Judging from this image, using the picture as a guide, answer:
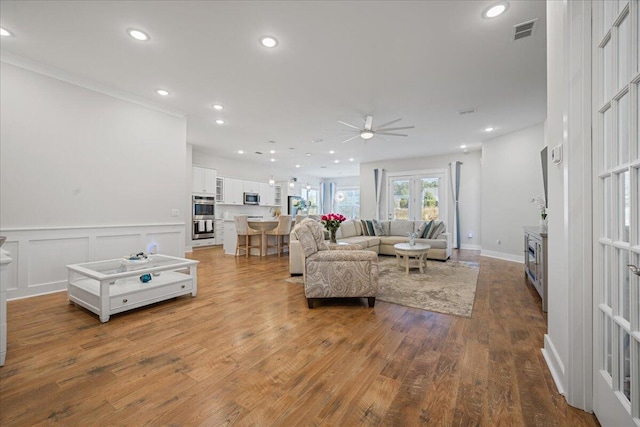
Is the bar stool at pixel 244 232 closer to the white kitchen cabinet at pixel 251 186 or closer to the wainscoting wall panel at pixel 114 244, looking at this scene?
the wainscoting wall panel at pixel 114 244

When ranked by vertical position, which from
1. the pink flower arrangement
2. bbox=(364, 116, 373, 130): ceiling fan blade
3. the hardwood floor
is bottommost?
the hardwood floor

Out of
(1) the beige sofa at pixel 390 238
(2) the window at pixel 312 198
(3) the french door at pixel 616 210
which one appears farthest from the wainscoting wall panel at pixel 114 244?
(2) the window at pixel 312 198

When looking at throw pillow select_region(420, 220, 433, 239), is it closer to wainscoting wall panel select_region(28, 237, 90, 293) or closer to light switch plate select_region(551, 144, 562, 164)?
light switch plate select_region(551, 144, 562, 164)

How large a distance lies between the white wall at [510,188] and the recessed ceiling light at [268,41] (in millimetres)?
5685

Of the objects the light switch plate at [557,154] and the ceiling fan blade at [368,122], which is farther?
the ceiling fan blade at [368,122]

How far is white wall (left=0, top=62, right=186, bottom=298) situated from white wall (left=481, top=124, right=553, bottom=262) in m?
7.10

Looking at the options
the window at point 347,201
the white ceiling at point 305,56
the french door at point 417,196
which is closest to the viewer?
the white ceiling at point 305,56

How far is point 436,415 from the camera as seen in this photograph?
1.40m

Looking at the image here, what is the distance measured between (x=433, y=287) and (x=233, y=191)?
705 cm

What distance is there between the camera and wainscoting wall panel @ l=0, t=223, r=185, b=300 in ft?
10.6

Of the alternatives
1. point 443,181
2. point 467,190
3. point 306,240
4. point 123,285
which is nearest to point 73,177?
point 123,285

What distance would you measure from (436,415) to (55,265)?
470cm

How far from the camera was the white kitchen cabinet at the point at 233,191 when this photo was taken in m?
8.61

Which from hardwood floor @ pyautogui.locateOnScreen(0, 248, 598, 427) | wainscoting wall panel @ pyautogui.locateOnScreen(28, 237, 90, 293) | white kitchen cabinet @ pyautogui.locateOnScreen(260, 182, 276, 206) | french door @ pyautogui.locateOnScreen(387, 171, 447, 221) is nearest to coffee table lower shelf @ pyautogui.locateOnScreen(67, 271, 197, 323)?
hardwood floor @ pyautogui.locateOnScreen(0, 248, 598, 427)
